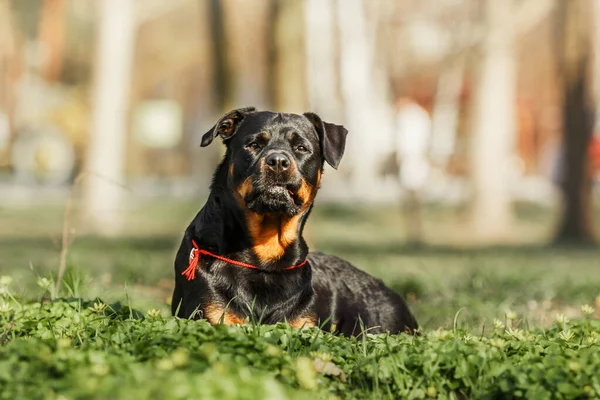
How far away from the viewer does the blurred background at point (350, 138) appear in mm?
10352

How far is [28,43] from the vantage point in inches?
1534

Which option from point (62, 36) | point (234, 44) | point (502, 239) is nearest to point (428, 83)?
point (62, 36)

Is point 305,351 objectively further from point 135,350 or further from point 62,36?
point 62,36

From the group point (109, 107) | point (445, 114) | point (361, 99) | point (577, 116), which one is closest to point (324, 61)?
point (361, 99)

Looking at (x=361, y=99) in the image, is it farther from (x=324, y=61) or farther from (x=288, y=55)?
(x=288, y=55)

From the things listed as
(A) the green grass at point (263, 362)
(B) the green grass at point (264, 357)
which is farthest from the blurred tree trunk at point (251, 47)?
(A) the green grass at point (263, 362)

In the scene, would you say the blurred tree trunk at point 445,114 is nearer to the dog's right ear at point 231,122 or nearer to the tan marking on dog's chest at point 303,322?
the dog's right ear at point 231,122

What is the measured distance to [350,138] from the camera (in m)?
36.3

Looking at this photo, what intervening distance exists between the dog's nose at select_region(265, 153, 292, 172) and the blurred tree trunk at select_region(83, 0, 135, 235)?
44.2 feet

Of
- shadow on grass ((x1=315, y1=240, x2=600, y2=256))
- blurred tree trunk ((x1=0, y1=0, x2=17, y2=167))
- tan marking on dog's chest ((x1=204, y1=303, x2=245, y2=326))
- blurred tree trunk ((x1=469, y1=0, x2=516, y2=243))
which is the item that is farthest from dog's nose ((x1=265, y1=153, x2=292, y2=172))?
blurred tree trunk ((x1=0, y1=0, x2=17, y2=167))

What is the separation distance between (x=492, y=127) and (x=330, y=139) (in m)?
14.6

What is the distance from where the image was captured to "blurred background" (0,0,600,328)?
10.4 m

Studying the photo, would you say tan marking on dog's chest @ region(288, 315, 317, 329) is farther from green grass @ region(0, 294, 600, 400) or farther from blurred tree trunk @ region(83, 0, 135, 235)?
blurred tree trunk @ region(83, 0, 135, 235)

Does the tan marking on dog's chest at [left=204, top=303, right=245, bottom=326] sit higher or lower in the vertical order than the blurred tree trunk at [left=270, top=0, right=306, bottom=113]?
lower
